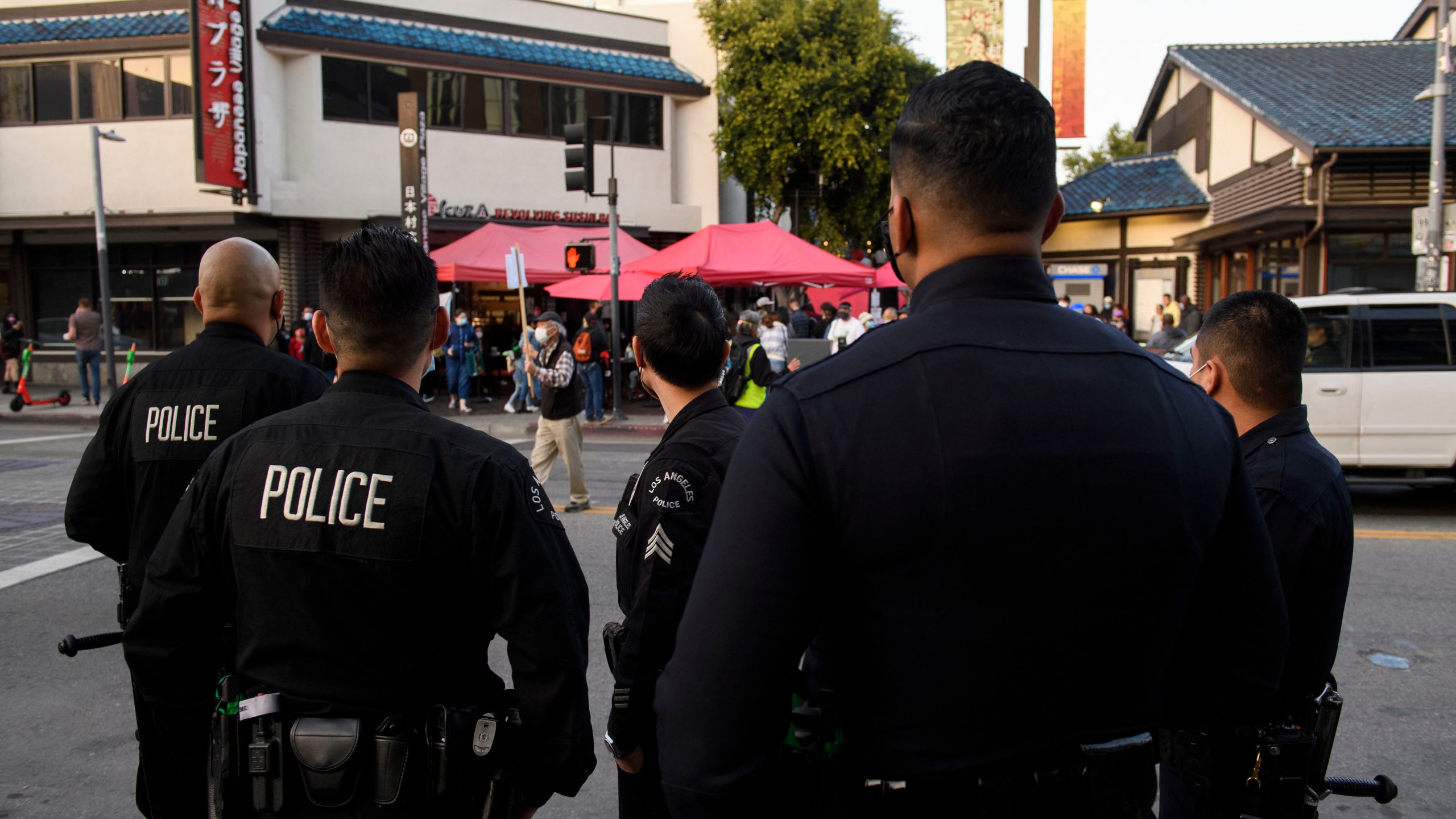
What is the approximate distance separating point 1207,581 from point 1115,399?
0.39 m

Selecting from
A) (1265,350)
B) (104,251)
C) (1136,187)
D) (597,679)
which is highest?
(1136,187)

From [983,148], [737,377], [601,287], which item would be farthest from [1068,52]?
[983,148]

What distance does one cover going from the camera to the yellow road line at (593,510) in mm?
8633

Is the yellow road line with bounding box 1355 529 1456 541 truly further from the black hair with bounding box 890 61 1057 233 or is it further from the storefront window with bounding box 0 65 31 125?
A: the storefront window with bounding box 0 65 31 125

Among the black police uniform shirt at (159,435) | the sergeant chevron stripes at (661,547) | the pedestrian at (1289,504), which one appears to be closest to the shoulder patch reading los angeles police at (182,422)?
the black police uniform shirt at (159,435)

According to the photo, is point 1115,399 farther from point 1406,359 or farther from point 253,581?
point 1406,359

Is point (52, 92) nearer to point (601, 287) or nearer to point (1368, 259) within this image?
point (601, 287)

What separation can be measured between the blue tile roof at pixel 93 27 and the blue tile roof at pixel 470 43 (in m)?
1.86

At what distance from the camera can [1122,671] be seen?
1438 millimetres

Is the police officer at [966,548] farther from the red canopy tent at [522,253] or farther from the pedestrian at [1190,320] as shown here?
the red canopy tent at [522,253]

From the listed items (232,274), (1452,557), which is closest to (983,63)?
(232,274)

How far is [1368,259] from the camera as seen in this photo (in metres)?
17.3

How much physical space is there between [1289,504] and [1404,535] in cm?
678

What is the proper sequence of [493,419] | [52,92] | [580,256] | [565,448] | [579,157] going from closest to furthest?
1. [565,448]
2. [579,157]
3. [580,256]
4. [493,419]
5. [52,92]
